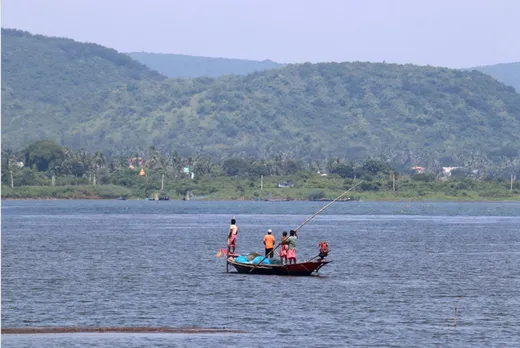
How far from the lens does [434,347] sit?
3231cm

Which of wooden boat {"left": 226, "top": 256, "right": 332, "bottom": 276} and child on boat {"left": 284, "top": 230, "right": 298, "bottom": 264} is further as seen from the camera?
child on boat {"left": 284, "top": 230, "right": 298, "bottom": 264}

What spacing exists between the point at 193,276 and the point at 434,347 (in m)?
22.7

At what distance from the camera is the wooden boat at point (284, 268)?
51.3 meters

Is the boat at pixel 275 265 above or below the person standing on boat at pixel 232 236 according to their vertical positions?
below

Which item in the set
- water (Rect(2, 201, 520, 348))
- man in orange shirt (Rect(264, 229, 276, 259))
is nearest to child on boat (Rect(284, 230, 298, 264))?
man in orange shirt (Rect(264, 229, 276, 259))

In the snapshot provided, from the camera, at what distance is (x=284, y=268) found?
51.7 meters

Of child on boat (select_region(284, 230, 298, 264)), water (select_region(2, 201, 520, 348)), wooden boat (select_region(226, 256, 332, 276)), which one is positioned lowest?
water (select_region(2, 201, 520, 348))

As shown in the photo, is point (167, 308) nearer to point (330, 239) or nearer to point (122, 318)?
point (122, 318)

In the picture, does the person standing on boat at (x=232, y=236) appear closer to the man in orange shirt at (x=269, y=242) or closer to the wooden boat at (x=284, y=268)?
the wooden boat at (x=284, y=268)

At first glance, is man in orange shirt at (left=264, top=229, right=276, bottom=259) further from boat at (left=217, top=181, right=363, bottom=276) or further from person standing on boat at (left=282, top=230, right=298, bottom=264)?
person standing on boat at (left=282, top=230, right=298, bottom=264)

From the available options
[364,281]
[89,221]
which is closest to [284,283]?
[364,281]

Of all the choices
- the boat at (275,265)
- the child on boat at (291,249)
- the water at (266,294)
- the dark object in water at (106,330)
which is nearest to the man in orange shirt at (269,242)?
the boat at (275,265)

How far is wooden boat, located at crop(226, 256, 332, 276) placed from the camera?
168 feet

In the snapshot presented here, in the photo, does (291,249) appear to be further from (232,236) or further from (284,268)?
(232,236)
